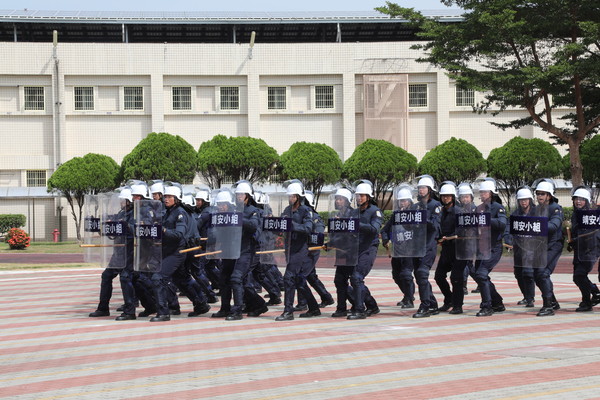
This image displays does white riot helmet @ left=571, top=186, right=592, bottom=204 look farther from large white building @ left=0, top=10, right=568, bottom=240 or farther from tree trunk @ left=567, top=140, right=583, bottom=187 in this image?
large white building @ left=0, top=10, right=568, bottom=240

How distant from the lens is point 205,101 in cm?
5566

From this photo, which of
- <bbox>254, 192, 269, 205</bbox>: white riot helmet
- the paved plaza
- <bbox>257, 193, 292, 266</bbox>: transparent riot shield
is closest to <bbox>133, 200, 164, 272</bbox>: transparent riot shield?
the paved plaza

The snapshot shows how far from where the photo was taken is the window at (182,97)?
182 feet

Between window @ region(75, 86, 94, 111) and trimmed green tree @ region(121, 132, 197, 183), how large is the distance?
27.6ft

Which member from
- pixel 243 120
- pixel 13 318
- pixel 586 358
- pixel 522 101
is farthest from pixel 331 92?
pixel 586 358

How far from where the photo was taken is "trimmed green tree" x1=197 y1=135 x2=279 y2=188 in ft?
155

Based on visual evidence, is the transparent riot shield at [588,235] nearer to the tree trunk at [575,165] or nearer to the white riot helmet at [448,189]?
the white riot helmet at [448,189]

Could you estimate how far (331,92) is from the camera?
55.9 meters

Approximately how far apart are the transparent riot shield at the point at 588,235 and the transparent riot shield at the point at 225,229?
5.38 m

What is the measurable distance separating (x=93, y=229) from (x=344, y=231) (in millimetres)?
4379

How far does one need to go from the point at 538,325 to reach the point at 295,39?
49054 millimetres

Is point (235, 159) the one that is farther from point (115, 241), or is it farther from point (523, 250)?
point (523, 250)

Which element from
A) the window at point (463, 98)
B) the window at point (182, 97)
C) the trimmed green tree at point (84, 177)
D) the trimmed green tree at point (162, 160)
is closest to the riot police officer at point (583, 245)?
the trimmed green tree at point (162, 160)

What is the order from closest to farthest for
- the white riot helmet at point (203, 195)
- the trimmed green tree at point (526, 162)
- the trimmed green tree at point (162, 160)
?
the white riot helmet at point (203, 195), the trimmed green tree at point (526, 162), the trimmed green tree at point (162, 160)
